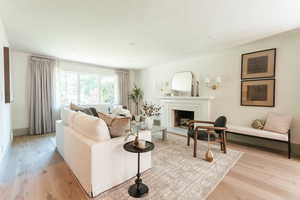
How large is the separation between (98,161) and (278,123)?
11.7 ft

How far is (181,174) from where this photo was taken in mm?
2049

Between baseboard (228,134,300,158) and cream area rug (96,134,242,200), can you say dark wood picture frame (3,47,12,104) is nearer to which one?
cream area rug (96,134,242,200)

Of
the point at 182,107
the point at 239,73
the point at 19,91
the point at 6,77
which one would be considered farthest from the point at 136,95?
the point at 6,77

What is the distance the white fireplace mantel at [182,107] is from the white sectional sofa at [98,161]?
102 inches

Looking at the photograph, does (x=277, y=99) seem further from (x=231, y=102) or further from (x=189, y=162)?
(x=189, y=162)

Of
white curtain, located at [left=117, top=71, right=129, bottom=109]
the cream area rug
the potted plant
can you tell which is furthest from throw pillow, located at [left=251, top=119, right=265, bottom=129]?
white curtain, located at [left=117, top=71, right=129, bottom=109]

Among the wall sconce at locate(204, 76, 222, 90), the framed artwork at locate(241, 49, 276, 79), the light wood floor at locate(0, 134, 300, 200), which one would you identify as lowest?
the light wood floor at locate(0, 134, 300, 200)

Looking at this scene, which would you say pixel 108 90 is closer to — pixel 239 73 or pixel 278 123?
pixel 239 73

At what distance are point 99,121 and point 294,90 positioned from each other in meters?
3.92

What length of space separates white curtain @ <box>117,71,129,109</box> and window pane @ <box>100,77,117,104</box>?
27 cm

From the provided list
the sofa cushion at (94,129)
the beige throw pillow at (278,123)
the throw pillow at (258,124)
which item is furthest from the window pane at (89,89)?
the beige throw pillow at (278,123)

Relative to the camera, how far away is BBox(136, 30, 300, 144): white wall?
2.88m

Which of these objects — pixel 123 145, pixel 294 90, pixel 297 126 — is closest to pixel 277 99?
pixel 294 90

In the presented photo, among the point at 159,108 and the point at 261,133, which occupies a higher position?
the point at 159,108
